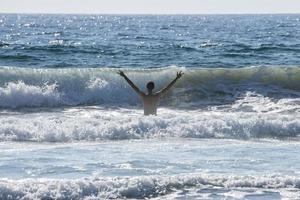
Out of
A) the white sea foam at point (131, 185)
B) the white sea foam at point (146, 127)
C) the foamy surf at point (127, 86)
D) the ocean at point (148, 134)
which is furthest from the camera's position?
the foamy surf at point (127, 86)

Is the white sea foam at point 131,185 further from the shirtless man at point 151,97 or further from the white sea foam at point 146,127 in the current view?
the shirtless man at point 151,97

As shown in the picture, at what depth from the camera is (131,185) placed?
991 centimetres

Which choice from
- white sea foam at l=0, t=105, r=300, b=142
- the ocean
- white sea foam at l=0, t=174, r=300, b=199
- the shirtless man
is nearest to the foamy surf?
the ocean

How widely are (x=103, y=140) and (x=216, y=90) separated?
8165 millimetres

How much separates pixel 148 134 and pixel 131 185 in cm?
503

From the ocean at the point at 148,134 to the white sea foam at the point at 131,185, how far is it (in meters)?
0.01

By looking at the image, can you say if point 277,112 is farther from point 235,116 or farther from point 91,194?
point 91,194

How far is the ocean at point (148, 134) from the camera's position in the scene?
10.0 metres

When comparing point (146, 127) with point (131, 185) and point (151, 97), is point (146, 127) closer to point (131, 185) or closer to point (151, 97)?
point (151, 97)

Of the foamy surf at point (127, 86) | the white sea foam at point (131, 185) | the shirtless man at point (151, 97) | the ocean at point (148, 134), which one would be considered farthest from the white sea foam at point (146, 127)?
the white sea foam at point (131, 185)

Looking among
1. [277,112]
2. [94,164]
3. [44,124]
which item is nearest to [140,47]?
[277,112]

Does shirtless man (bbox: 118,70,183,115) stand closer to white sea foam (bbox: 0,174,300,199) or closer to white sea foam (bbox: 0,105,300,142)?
white sea foam (bbox: 0,105,300,142)

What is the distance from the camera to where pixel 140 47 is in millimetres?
36969

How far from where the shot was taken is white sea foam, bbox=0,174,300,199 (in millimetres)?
9531
